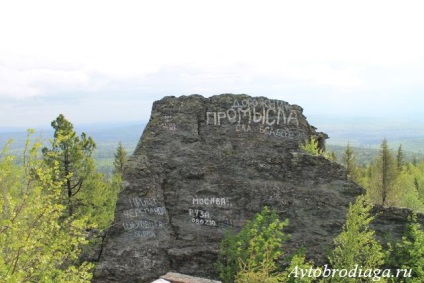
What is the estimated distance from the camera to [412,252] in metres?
12.3

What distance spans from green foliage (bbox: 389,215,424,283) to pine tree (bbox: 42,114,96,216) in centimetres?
1864

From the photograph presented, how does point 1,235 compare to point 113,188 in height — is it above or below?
above

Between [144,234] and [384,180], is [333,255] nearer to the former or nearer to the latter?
[144,234]

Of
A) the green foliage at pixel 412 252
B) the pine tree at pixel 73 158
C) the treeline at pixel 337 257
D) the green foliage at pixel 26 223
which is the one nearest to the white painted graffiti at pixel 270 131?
the treeline at pixel 337 257

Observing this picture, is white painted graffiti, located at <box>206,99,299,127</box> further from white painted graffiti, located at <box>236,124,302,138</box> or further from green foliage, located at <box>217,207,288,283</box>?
green foliage, located at <box>217,207,288,283</box>

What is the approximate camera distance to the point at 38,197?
24.9 ft

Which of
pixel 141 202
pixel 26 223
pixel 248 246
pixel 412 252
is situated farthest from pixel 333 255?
pixel 26 223

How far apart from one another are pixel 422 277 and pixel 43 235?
419 inches

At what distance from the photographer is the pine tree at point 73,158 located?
24688mm

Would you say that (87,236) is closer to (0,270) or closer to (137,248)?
(137,248)

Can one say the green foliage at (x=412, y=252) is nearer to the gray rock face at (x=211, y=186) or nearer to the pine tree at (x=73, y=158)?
the gray rock face at (x=211, y=186)

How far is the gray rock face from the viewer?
13648mm

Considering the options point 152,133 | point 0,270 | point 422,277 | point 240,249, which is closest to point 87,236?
point 152,133

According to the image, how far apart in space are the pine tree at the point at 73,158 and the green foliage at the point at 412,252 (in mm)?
18644
